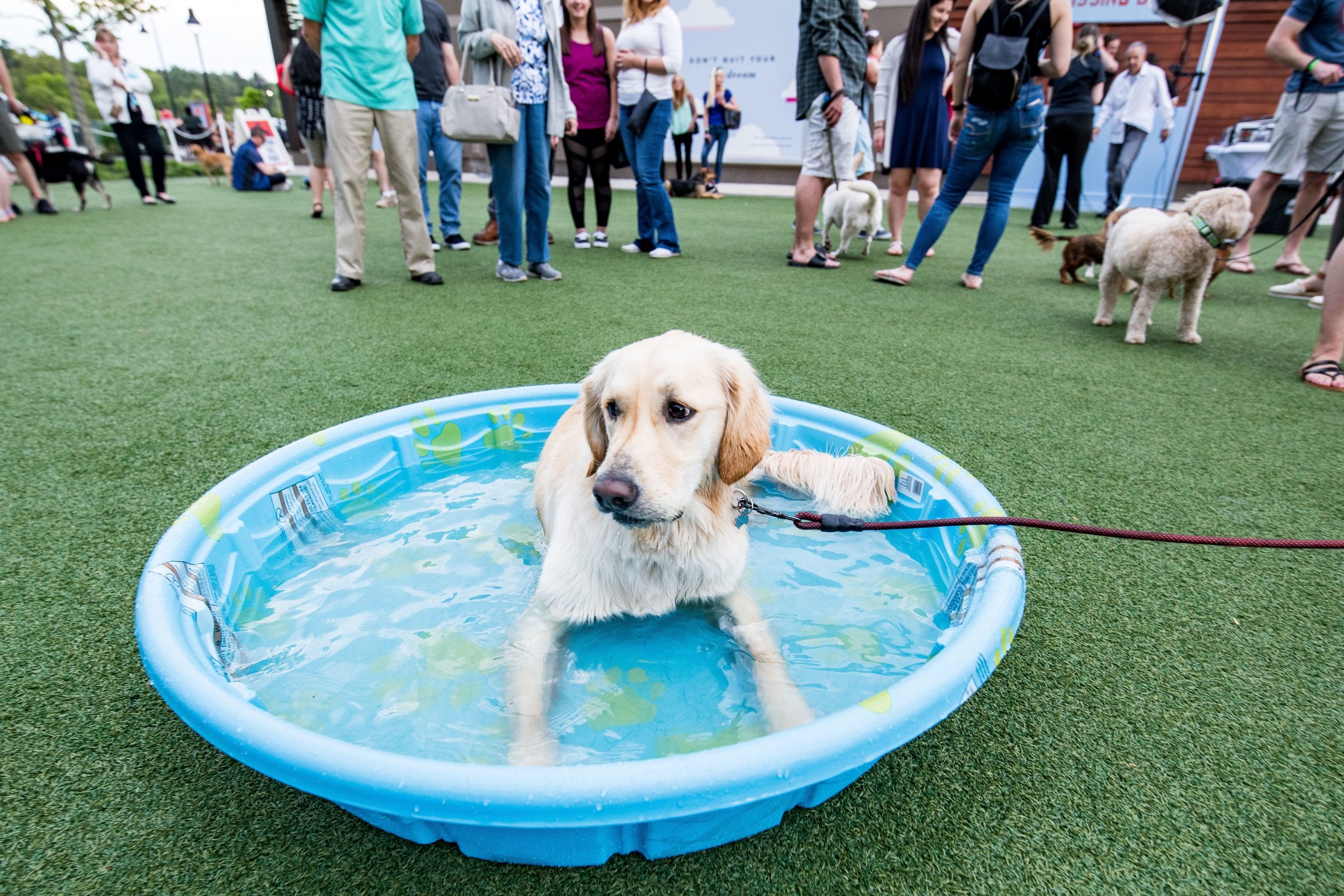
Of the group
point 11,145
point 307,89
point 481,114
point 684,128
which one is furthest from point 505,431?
point 684,128

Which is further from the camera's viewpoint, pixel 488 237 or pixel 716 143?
pixel 716 143

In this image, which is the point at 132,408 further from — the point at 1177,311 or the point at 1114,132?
the point at 1114,132

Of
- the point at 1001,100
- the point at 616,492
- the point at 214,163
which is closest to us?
the point at 616,492

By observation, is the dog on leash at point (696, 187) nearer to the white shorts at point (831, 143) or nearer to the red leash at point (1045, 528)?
the white shorts at point (831, 143)

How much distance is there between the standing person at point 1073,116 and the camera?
9055mm

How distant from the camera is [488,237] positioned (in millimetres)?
8117

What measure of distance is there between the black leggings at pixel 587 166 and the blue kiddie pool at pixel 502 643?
4.88m

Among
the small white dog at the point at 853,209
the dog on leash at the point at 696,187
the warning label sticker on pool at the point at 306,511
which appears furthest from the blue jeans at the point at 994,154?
the dog on leash at the point at 696,187

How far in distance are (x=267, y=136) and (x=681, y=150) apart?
12.3m

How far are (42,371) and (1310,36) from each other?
9027 millimetres

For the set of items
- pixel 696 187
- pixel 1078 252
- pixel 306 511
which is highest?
pixel 696 187

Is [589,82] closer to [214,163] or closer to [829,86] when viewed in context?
[829,86]

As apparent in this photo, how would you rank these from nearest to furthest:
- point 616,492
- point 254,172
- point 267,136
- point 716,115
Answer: point 616,492, point 716,115, point 254,172, point 267,136

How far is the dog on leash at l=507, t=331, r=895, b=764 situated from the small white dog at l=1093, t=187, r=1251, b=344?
405cm
